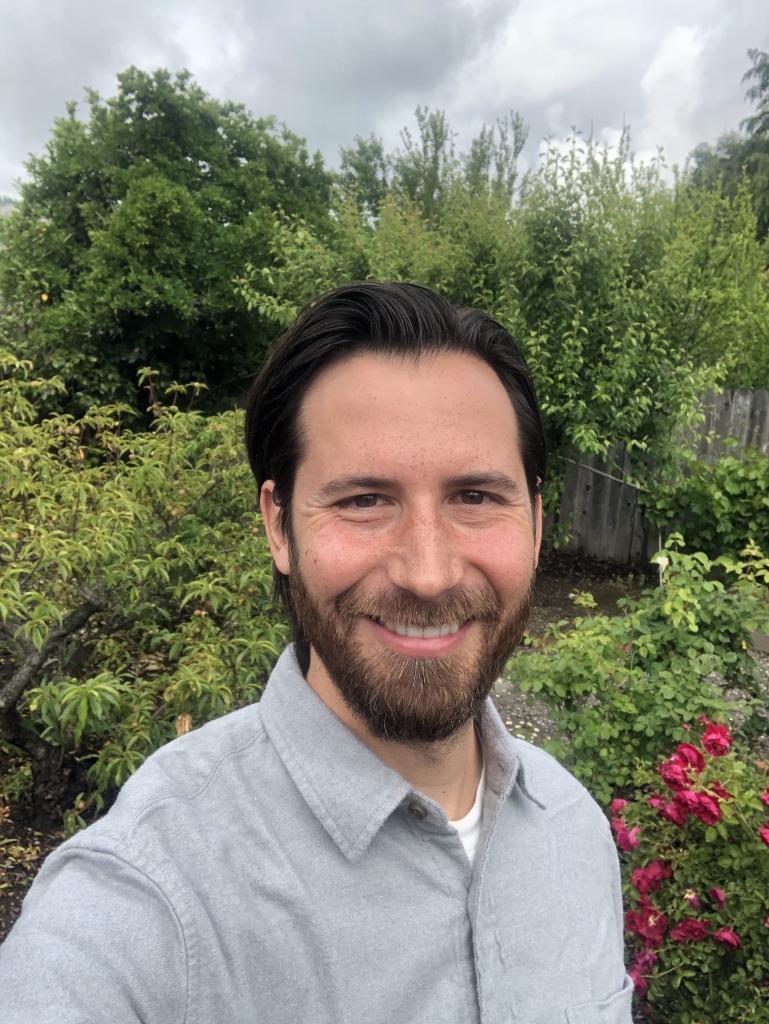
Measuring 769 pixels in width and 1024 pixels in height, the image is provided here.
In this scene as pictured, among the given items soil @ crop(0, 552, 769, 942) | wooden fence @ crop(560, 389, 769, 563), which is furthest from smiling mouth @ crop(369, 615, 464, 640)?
wooden fence @ crop(560, 389, 769, 563)

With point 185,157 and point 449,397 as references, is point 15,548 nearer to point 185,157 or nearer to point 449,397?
point 449,397

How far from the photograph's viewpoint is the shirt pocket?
111 centimetres

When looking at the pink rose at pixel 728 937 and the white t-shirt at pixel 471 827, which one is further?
the pink rose at pixel 728 937

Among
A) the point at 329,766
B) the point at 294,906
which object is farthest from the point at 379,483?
the point at 294,906

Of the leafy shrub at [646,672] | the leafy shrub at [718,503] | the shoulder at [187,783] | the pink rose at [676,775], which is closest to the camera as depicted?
the shoulder at [187,783]

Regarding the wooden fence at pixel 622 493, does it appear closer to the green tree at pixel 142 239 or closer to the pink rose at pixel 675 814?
the green tree at pixel 142 239

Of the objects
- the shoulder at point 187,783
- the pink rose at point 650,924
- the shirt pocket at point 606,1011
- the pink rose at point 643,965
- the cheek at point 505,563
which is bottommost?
the pink rose at point 643,965

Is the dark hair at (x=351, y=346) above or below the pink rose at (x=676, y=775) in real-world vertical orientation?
above

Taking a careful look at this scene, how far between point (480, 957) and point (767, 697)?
8.60 feet

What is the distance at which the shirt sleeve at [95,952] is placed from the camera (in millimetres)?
823

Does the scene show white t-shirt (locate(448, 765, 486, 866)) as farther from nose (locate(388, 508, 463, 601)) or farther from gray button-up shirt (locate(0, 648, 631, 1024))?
nose (locate(388, 508, 463, 601))

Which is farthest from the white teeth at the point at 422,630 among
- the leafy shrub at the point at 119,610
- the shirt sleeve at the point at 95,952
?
the leafy shrub at the point at 119,610

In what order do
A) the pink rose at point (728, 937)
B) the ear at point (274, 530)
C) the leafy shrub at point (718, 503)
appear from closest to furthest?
the ear at point (274, 530) → the pink rose at point (728, 937) → the leafy shrub at point (718, 503)

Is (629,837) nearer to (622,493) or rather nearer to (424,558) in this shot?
(424,558)
